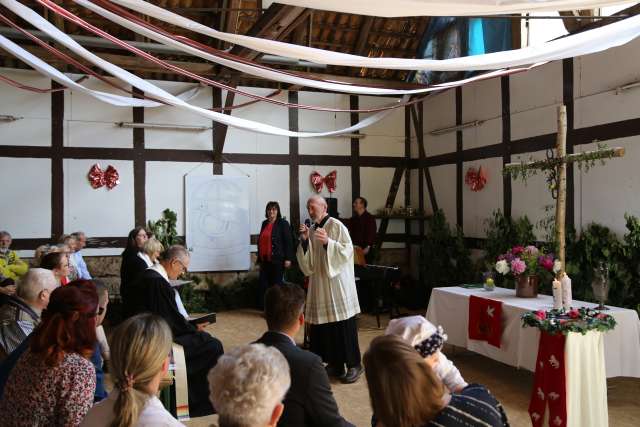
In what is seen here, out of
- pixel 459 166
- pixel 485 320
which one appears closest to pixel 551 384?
pixel 485 320

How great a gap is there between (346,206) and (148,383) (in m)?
7.95

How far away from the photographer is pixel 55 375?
77.8 inches

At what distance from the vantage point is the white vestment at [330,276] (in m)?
4.94

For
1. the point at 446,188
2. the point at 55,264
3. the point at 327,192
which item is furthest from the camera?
the point at 327,192

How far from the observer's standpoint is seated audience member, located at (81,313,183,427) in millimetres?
1668

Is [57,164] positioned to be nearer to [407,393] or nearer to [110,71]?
[110,71]

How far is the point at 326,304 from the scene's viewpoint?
16.5 feet

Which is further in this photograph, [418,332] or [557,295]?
[557,295]

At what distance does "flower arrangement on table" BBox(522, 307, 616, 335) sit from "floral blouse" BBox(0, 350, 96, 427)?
2.87m

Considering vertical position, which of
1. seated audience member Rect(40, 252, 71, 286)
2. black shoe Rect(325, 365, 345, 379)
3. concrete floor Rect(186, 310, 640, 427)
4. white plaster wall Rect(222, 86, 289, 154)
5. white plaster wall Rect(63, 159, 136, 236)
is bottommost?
concrete floor Rect(186, 310, 640, 427)

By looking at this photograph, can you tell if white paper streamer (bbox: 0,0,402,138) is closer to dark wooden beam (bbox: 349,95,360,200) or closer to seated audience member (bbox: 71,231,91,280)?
seated audience member (bbox: 71,231,91,280)

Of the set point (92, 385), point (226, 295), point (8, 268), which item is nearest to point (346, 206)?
point (226, 295)

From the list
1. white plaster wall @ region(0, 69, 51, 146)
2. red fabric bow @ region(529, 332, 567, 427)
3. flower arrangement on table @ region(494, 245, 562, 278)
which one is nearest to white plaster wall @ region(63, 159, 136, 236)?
white plaster wall @ region(0, 69, 51, 146)

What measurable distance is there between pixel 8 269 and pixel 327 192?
17.9 feet
